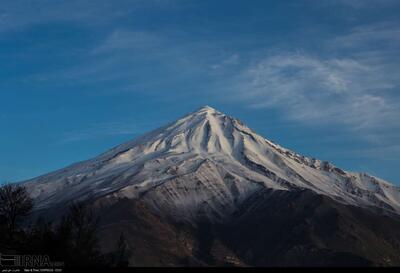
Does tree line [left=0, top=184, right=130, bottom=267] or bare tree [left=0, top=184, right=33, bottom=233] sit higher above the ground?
bare tree [left=0, top=184, right=33, bottom=233]

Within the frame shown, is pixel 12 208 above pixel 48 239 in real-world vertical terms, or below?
above

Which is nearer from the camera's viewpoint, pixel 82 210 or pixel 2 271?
pixel 2 271

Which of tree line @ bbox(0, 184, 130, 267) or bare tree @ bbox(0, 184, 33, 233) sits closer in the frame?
tree line @ bbox(0, 184, 130, 267)

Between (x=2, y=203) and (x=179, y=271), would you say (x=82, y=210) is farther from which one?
(x=179, y=271)

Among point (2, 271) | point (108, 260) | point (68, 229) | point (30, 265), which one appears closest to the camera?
point (2, 271)

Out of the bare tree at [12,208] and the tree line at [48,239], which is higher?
the bare tree at [12,208]

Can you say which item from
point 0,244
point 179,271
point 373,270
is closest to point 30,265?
point 179,271

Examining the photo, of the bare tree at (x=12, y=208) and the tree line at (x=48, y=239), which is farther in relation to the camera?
the bare tree at (x=12, y=208)

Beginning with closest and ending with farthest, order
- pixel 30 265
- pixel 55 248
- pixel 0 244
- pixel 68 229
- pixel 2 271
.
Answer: pixel 2 271, pixel 30 265, pixel 0 244, pixel 55 248, pixel 68 229

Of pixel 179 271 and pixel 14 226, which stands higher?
pixel 14 226

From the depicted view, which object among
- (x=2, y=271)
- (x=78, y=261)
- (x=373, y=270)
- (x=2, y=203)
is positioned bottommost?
(x=373, y=270)

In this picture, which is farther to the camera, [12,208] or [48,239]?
[12,208]
